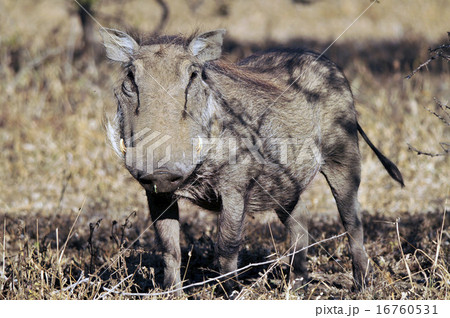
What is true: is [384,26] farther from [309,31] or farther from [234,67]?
[234,67]

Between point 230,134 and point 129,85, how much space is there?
2.10 feet

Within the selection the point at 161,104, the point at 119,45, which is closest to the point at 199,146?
the point at 161,104

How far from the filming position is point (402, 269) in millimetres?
4113

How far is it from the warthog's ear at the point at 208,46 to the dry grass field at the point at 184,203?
2.16 feet

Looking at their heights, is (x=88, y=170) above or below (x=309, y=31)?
below

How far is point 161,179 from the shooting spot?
2879mm

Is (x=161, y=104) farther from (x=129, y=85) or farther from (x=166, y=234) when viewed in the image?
(x=166, y=234)

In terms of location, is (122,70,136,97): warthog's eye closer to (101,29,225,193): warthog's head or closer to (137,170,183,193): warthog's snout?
(101,29,225,193): warthog's head

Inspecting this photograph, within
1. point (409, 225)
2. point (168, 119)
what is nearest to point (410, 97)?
point (409, 225)

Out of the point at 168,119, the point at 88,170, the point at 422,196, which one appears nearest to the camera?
the point at 168,119

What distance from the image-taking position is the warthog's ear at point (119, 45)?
11.2 ft

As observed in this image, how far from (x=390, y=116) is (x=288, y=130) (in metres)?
4.72

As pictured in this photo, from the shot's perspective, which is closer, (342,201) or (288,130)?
(288,130)

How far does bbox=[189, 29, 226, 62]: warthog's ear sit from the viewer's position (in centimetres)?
346
